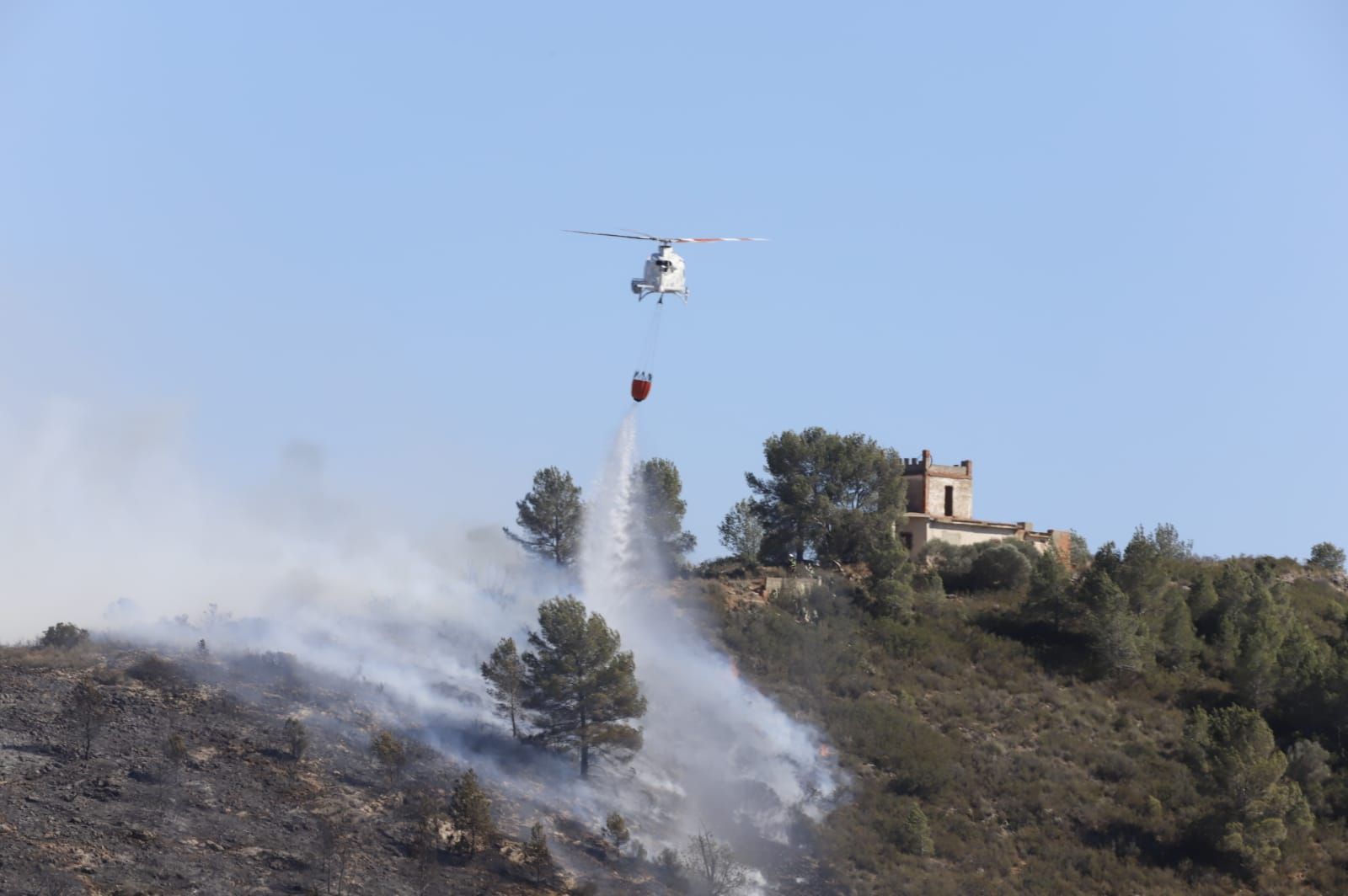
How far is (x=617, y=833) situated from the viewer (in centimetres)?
7194

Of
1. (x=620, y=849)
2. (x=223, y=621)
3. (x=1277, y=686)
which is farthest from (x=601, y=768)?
(x=1277, y=686)

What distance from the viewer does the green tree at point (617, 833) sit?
71.7 m

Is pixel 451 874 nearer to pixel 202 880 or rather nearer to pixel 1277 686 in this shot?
pixel 202 880

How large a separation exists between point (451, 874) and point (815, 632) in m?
32.5

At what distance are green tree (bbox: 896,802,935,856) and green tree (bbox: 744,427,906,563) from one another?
29870 mm

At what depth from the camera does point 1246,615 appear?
311 feet

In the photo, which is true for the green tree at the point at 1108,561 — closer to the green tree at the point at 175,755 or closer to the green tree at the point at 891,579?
the green tree at the point at 891,579

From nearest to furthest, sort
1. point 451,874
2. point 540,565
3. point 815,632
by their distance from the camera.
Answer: point 451,874
point 815,632
point 540,565

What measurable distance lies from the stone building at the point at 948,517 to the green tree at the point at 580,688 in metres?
33.6

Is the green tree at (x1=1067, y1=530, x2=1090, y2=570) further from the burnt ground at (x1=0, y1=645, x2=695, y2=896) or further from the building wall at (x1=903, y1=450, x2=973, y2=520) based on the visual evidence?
the burnt ground at (x1=0, y1=645, x2=695, y2=896)

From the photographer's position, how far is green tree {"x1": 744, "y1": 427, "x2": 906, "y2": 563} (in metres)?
104

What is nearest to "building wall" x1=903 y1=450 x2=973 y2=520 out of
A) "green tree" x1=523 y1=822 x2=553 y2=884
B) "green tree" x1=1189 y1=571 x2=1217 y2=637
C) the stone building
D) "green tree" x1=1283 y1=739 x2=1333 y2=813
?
the stone building

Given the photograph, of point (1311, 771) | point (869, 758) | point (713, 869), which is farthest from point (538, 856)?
point (1311, 771)

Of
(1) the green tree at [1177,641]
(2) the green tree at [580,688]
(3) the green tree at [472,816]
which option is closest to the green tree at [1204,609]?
(1) the green tree at [1177,641]
